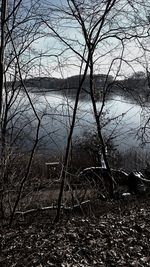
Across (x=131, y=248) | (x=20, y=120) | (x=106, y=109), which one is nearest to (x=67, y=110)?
(x=131, y=248)

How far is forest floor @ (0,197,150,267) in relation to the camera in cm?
475

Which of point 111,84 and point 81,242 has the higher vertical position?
point 111,84

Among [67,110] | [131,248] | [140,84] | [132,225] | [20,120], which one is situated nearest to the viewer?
[131,248]

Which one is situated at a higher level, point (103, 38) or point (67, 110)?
point (103, 38)

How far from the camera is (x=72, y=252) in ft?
16.3

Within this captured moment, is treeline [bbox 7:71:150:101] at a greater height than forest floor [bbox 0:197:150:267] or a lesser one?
greater

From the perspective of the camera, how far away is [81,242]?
5.31 metres

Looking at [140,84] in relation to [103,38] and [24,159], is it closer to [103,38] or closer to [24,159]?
[103,38]

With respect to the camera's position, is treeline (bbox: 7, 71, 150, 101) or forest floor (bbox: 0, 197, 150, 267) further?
treeline (bbox: 7, 71, 150, 101)

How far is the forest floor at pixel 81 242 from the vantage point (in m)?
4.75

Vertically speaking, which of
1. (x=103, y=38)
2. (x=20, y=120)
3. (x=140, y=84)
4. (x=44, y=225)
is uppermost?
(x=103, y=38)

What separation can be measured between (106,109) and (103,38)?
4.44m

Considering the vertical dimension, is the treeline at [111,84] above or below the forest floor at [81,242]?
above

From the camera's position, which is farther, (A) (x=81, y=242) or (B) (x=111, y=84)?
(B) (x=111, y=84)
